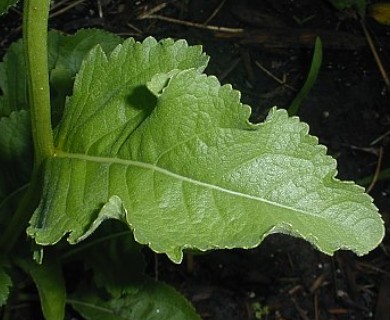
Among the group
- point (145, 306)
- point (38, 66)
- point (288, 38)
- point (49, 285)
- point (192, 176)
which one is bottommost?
point (145, 306)

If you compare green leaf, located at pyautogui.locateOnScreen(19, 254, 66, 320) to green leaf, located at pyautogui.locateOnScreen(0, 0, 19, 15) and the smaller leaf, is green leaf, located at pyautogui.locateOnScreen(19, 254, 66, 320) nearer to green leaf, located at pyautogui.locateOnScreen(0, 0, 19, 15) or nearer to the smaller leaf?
the smaller leaf

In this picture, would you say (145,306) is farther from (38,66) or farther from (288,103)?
(38,66)

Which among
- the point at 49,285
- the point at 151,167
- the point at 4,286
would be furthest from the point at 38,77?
the point at 49,285

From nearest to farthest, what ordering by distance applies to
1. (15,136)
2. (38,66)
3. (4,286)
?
(38,66), (4,286), (15,136)

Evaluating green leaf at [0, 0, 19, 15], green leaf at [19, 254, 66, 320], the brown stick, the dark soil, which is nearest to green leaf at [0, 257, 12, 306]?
green leaf at [19, 254, 66, 320]

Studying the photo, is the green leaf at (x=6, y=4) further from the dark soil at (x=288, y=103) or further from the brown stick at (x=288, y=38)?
the brown stick at (x=288, y=38)

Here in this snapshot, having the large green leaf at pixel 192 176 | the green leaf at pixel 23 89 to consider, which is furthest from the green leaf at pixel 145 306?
the large green leaf at pixel 192 176
